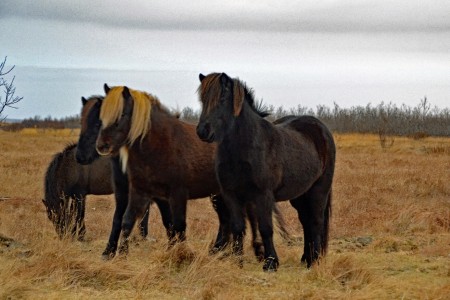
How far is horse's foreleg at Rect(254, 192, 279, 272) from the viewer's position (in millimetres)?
6355

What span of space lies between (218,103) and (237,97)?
229mm

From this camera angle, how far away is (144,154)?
275 inches

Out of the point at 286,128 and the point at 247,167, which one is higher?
the point at 286,128

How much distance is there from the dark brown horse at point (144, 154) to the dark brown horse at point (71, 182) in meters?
3.39

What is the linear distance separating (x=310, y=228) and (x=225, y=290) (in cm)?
220

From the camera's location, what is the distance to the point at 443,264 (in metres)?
6.77

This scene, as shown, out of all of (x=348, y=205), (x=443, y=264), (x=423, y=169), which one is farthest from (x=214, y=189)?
(x=423, y=169)

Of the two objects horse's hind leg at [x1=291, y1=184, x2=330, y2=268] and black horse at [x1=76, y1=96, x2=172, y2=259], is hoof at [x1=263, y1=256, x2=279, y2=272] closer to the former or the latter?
horse's hind leg at [x1=291, y1=184, x2=330, y2=268]

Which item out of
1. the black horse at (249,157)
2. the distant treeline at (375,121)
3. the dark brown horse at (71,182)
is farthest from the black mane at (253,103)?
the distant treeline at (375,121)

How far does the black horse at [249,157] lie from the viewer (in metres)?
6.32

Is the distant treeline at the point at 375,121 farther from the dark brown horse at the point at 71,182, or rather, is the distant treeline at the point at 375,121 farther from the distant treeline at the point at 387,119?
the dark brown horse at the point at 71,182

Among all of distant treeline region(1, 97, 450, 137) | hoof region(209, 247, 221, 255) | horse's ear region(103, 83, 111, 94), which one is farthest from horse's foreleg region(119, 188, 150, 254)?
distant treeline region(1, 97, 450, 137)

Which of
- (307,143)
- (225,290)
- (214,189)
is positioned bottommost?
(225,290)

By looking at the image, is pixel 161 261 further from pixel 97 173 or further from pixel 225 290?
pixel 97 173
